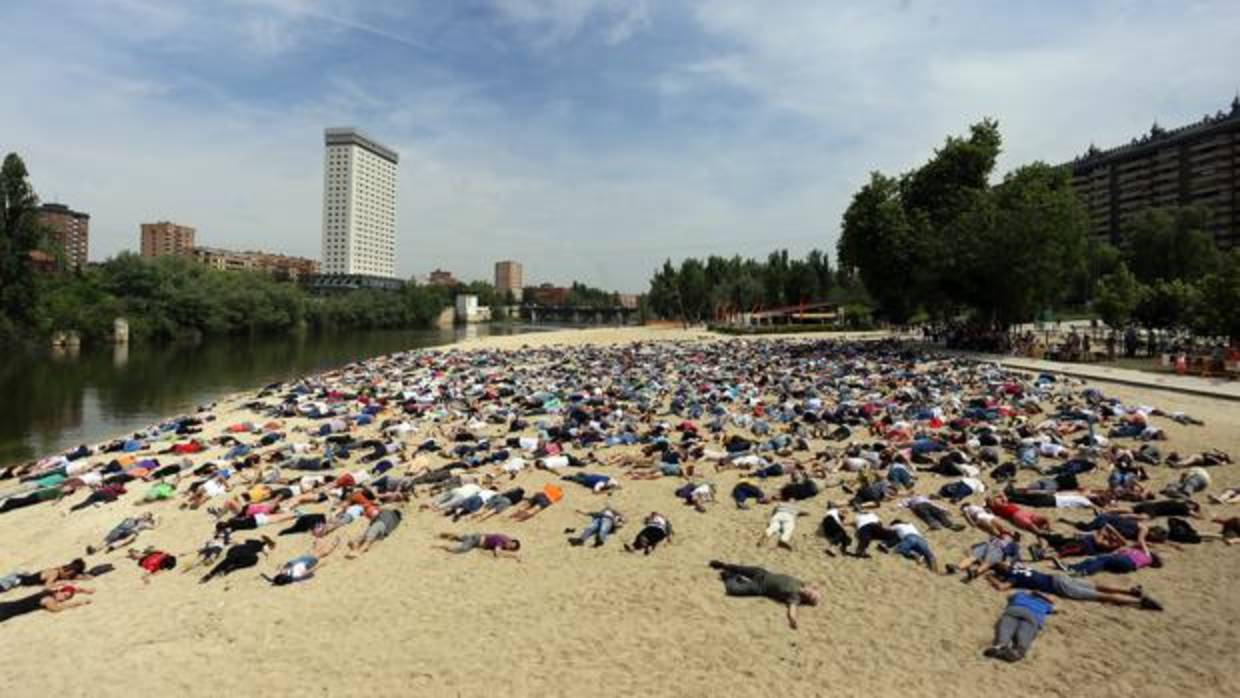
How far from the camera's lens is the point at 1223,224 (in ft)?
281

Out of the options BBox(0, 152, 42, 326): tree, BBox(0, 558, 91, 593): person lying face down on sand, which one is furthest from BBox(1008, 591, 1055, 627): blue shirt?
BBox(0, 152, 42, 326): tree

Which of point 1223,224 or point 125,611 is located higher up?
point 1223,224

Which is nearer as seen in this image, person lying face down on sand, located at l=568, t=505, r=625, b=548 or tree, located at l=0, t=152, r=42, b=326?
person lying face down on sand, located at l=568, t=505, r=625, b=548

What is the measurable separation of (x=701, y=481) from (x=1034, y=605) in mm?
5601

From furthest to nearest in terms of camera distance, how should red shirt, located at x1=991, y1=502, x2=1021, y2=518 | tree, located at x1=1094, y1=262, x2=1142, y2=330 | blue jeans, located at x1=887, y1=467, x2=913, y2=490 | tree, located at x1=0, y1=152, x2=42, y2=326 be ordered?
tree, located at x1=0, y1=152, x2=42, y2=326 < tree, located at x1=1094, y1=262, x2=1142, y2=330 < blue jeans, located at x1=887, y1=467, x2=913, y2=490 < red shirt, located at x1=991, y1=502, x2=1021, y2=518

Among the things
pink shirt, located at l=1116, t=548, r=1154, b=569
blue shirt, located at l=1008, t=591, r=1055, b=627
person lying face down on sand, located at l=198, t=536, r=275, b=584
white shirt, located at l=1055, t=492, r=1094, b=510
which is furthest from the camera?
white shirt, located at l=1055, t=492, r=1094, b=510

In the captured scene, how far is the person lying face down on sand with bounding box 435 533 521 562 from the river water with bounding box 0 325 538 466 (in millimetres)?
15614

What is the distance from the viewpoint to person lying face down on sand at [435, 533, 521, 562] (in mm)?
8531

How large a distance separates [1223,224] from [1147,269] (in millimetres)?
22240

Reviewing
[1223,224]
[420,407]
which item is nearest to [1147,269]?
[1223,224]

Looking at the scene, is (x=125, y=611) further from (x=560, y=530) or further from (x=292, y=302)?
(x=292, y=302)

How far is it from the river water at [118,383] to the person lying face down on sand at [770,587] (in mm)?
19052

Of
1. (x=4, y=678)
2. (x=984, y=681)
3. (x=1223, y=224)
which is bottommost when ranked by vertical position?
(x=4, y=678)

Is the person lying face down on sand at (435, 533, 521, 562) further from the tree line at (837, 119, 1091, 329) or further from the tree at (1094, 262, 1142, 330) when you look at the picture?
the tree at (1094, 262, 1142, 330)
